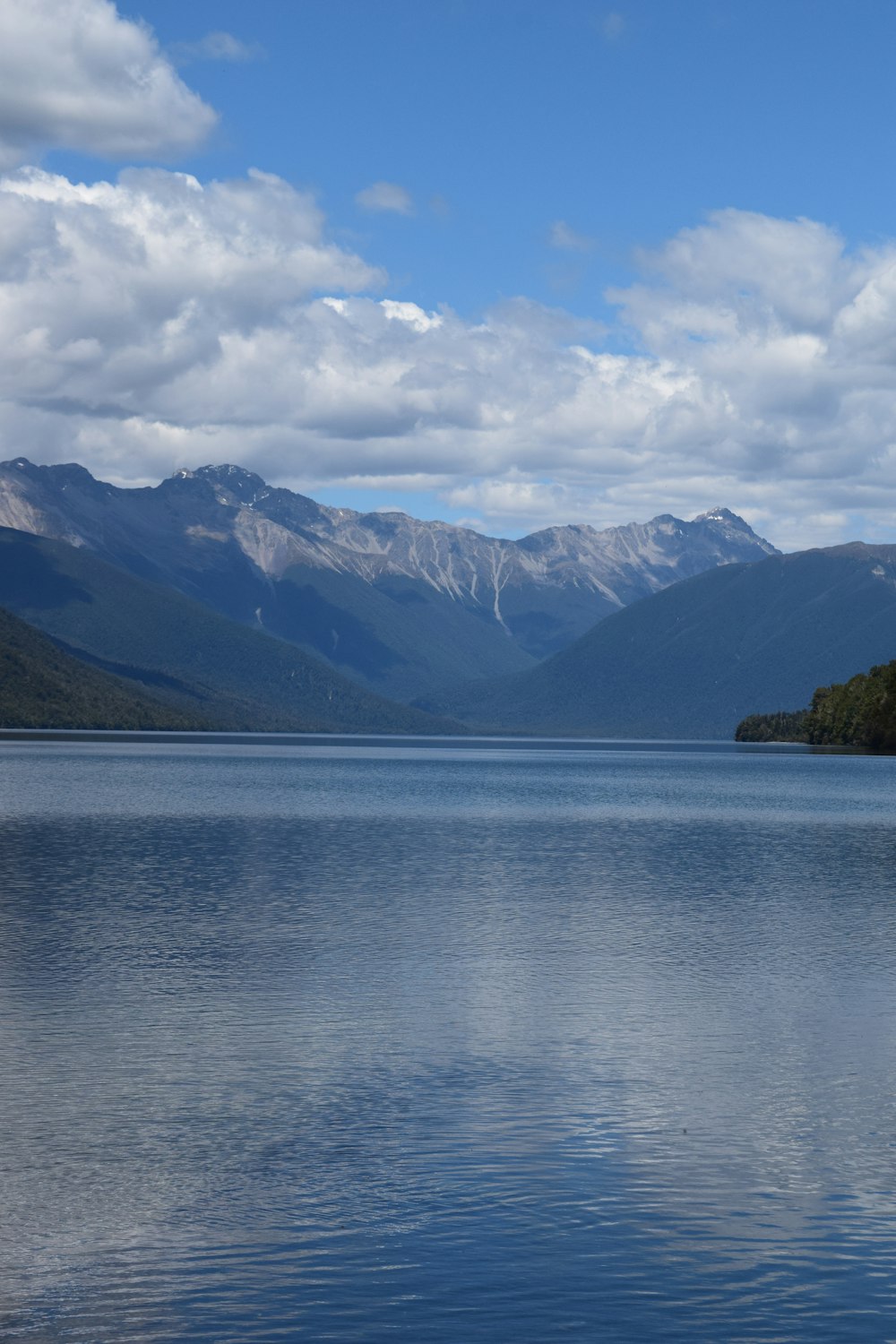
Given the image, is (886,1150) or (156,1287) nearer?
(156,1287)

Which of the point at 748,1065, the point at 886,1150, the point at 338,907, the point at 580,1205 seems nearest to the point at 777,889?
the point at 338,907

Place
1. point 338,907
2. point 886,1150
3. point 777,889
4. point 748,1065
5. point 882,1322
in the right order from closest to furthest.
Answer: point 882,1322 → point 886,1150 → point 748,1065 → point 338,907 → point 777,889

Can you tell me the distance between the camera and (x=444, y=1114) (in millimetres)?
28766

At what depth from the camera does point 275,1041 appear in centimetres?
3528

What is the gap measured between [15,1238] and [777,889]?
5391 cm

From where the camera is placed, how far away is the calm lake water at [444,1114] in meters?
19.9

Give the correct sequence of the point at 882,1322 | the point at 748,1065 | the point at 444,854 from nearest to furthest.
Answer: the point at 882,1322 → the point at 748,1065 → the point at 444,854

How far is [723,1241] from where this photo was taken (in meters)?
22.0

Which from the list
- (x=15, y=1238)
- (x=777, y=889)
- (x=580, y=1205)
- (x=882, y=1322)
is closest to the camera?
(x=882, y=1322)

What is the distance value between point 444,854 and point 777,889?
869 inches

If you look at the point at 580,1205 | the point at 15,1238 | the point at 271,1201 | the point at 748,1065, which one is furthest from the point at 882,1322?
the point at 748,1065

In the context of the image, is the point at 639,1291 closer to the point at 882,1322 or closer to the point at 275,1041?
the point at 882,1322

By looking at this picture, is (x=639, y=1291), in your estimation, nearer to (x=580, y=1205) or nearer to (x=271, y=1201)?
(x=580, y=1205)

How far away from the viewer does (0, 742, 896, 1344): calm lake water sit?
19.9 m
